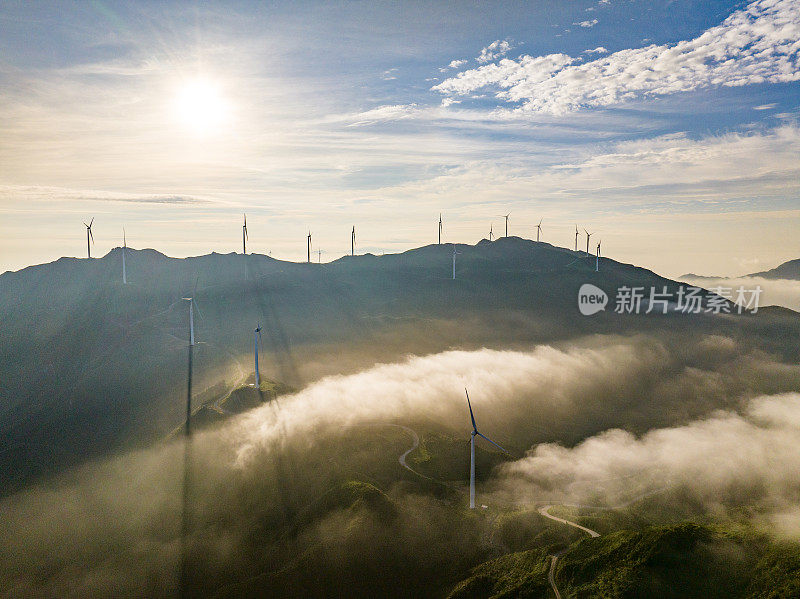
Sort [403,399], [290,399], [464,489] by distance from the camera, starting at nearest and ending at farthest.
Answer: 1. [464,489]
2. [290,399]
3. [403,399]

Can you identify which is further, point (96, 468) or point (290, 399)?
point (290, 399)

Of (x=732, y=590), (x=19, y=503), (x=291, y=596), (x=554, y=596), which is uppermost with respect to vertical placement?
(x=732, y=590)

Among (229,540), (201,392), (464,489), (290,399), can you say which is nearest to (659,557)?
(464,489)

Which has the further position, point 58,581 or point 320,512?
point 320,512

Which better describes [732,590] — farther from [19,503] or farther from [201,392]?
[19,503]

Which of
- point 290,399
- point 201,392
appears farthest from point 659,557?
point 201,392

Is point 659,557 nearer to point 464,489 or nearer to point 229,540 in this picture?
point 464,489

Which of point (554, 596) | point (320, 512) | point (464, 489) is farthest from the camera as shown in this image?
point (464, 489)

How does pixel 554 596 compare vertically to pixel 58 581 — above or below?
above

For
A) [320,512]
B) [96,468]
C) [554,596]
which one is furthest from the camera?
[96,468]
